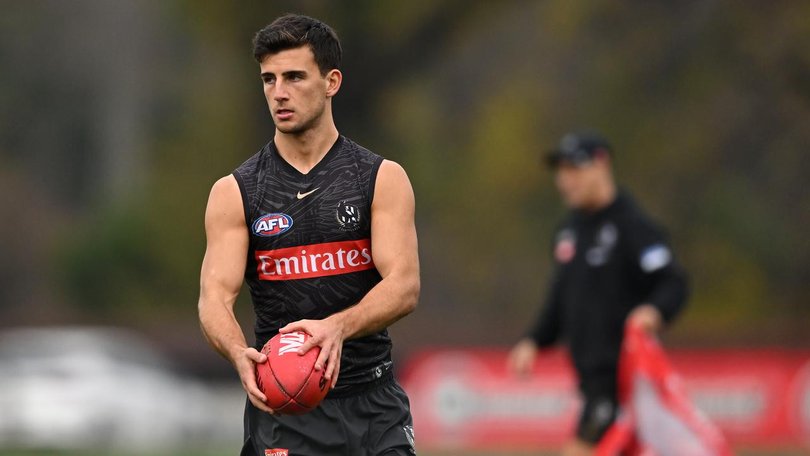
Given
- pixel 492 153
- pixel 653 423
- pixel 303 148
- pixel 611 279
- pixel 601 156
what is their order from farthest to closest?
pixel 492 153
pixel 601 156
pixel 611 279
pixel 653 423
pixel 303 148

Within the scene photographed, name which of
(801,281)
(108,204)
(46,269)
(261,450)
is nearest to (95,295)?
(108,204)

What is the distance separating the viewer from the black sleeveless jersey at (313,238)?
604 centimetres

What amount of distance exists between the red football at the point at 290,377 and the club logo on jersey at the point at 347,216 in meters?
0.53

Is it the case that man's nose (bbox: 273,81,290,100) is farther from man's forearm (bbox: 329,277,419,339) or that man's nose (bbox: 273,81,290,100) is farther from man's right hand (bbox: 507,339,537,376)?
man's right hand (bbox: 507,339,537,376)

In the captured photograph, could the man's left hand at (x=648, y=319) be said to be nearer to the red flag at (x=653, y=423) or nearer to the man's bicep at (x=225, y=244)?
the red flag at (x=653, y=423)

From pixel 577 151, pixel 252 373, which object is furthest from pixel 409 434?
pixel 577 151

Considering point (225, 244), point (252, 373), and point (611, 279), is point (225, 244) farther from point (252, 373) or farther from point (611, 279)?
point (611, 279)

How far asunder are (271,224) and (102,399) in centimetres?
1454

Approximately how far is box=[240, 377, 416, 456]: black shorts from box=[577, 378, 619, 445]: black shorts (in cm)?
385

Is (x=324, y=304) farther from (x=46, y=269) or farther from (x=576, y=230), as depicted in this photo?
(x=46, y=269)

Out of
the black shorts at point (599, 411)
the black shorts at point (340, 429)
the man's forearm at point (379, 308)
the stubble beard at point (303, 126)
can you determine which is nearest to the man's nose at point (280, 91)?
the stubble beard at point (303, 126)

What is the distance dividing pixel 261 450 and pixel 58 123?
38.0 metres

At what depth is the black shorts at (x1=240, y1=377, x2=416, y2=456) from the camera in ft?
19.8

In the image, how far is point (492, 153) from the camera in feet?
105
